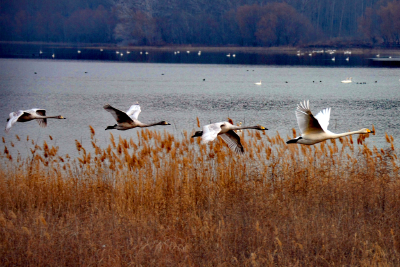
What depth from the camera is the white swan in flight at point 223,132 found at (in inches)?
355

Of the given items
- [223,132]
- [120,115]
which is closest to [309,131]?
[223,132]

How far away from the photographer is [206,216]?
10.7m

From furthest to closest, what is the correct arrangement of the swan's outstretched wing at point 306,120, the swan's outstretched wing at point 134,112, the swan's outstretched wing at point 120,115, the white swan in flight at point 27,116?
the swan's outstretched wing at point 134,112, the white swan in flight at point 27,116, the swan's outstretched wing at point 120,115, the swan's outstretched wing at point 306,120

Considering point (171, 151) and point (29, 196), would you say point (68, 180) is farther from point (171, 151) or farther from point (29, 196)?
point (171, 151)

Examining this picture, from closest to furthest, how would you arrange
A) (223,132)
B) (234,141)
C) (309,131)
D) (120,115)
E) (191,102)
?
(309,131) < (120,115) < (223,132) < (234,141) < (191,102)

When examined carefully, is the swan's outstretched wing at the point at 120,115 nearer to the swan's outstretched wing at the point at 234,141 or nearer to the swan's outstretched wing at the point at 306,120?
the swan's outstretched wing at the point at 234,141

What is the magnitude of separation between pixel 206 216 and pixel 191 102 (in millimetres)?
28940

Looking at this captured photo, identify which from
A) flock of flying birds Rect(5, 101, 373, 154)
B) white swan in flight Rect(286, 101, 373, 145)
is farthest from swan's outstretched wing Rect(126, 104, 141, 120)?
white swan in flight Rect(286, 101, 373, 145)

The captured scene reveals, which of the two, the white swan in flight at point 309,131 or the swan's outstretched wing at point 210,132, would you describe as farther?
the white swan in flight at point 309,131

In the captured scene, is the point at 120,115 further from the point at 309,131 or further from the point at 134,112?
the point at 309,131

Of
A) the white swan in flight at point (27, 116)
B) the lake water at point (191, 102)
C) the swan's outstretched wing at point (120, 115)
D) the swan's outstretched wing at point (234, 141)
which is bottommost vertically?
the lake water at point (191, 102)

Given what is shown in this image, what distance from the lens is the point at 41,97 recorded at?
141 ft

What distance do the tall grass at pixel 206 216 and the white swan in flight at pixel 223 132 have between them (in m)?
1.06

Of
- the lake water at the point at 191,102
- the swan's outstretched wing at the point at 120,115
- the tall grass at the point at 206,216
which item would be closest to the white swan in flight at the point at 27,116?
the tall grass at the point at 206,216
